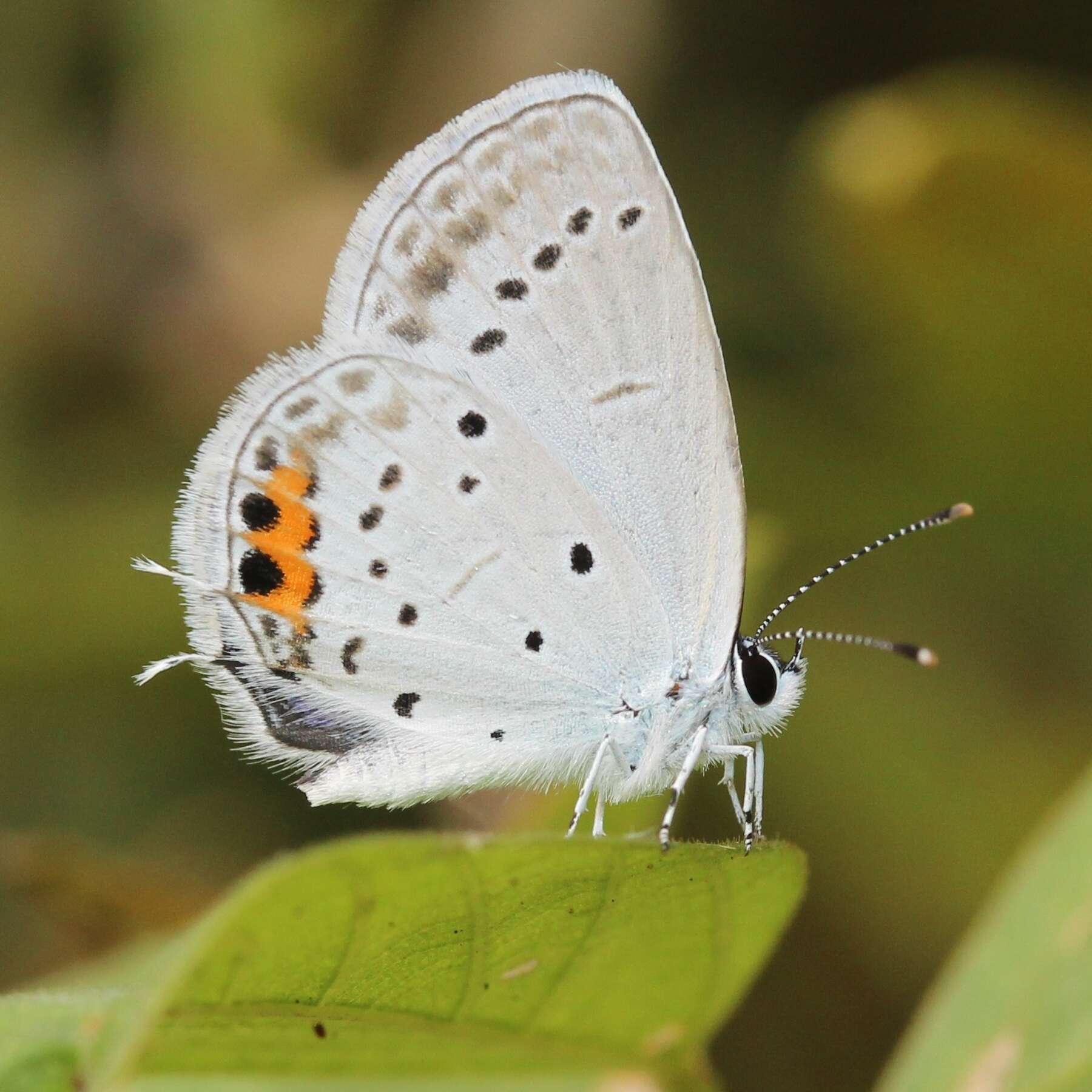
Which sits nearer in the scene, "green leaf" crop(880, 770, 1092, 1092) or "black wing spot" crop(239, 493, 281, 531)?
"green leaf" crop(880, 770, 1092, 1092)

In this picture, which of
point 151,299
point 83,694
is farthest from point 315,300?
point 83,694

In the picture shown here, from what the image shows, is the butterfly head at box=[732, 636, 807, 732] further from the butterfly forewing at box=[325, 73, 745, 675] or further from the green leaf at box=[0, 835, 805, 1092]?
the green leaf at box=[0, 835, 805, 1092]

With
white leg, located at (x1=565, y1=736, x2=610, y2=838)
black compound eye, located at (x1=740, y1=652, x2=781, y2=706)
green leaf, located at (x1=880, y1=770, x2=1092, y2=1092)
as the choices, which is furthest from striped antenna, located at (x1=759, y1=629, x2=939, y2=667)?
green leaf, located at (x1=880, y1=770, x2=1092, y2=1092)

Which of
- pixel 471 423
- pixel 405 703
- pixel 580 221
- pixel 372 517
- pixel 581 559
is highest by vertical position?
pixel 580 221

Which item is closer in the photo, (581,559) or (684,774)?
(684,774)

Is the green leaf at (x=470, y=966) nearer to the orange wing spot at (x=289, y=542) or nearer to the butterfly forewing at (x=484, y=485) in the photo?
the butterfly forewing at (x=484, y=485)

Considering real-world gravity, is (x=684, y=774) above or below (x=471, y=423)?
below

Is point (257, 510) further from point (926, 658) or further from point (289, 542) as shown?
point (926, 658)

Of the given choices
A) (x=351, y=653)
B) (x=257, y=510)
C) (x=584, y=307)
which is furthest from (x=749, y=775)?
(x=257, y=510)
